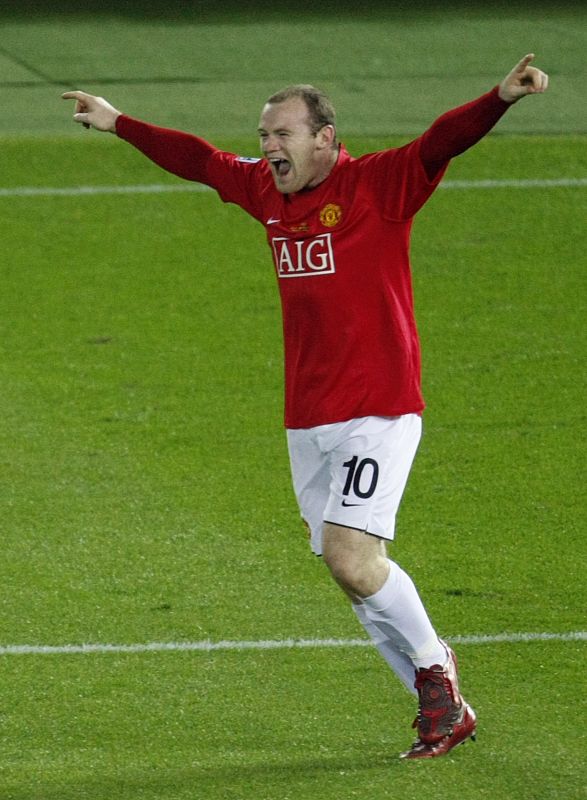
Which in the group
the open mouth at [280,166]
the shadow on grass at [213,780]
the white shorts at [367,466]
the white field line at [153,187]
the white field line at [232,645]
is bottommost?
the shadow on grass at [213,780]

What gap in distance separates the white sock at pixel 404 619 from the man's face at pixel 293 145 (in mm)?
1238

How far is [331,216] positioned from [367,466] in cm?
78

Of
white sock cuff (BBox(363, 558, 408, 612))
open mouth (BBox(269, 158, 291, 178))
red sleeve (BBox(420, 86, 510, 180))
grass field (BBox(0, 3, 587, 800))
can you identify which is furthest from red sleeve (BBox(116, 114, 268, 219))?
grass field (BBox(0, 3, 587, 800))

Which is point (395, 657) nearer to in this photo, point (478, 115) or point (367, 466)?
point (367, 466)

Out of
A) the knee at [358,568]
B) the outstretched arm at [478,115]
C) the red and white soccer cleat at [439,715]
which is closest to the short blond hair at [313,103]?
the outstretched arm at [478,115]

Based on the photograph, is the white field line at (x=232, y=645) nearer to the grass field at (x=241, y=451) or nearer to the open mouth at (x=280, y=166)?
the grass field at (x=241, y=451)

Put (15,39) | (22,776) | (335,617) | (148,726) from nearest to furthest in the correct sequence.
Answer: (22,776)
(148,726)
(335,617)
(15,39)

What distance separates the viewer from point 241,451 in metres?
8.71

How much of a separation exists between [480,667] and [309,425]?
1.34 metres

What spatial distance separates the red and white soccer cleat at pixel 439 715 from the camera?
17.5 feet

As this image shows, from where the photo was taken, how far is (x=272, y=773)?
5309 millimetres

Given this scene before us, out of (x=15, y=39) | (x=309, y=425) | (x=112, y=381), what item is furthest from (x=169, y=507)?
(x=15, y=39)

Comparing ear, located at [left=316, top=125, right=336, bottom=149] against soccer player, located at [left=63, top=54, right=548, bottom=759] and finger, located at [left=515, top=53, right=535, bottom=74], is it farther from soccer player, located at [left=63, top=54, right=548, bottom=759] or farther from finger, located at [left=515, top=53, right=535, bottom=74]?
finger, located at [left=515, top=53, right=535, bottom=74]

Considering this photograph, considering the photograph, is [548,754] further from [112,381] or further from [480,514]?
[112,381]
